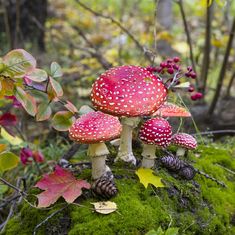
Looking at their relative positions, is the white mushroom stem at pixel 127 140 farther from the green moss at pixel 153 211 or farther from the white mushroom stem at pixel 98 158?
the white mushroom stem at pixel 98 158

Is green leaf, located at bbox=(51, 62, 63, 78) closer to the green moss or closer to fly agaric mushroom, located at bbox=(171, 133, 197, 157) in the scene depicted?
the green moss

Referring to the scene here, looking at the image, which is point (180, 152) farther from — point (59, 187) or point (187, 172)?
point (59, 187)

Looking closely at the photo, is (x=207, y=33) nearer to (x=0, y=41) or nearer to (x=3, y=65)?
(x=3, y=65)

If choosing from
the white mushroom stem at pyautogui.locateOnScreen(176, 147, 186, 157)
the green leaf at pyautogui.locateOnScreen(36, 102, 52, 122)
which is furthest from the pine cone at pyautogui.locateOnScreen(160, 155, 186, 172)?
the green leaf at pyautogui.locateOnScreen(36, 102, 52, 122)

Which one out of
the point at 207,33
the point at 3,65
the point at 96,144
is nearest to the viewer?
the point at 3,65

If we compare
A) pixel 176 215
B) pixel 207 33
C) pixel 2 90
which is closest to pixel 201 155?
pixel 176 215

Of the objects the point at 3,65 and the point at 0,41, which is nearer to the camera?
the point at 3,65

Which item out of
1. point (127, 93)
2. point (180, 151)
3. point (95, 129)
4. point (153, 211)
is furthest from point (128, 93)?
point (180, 151)
